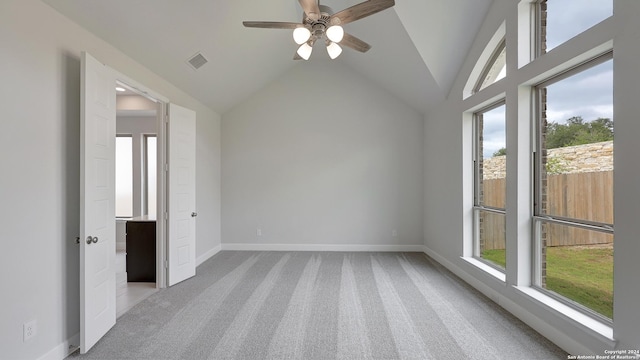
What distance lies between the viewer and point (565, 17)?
8.61ft

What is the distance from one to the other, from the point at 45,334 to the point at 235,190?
3.95 metres

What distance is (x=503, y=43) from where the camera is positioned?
3.55m

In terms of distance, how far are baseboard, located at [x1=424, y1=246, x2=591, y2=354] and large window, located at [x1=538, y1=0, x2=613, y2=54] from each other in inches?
96.6

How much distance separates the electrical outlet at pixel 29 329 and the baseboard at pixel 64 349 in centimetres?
21

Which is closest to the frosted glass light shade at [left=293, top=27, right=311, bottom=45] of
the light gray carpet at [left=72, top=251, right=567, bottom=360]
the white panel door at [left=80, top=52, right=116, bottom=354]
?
the white panel door at [left=80, top=52, right=116, bottom=354]

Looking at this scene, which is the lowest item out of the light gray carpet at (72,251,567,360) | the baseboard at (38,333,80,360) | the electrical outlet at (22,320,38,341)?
the light gray carpet at (72,251,567,360)

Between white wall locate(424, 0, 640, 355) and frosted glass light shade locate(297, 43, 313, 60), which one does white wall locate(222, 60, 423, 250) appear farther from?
frosted glass light shade locate(297, 43, 313, 60)

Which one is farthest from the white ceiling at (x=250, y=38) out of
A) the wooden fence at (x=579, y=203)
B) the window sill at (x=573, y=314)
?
the window sill at (x=573, y=314)

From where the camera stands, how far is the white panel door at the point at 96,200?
7.98ft

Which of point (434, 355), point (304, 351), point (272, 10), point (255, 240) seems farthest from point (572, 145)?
point (255, 240)

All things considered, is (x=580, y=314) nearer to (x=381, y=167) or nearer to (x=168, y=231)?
(x=381, y=167)

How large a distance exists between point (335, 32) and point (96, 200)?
2.52 meters

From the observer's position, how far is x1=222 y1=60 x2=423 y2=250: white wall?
596cm

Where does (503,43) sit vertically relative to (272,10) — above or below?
below
